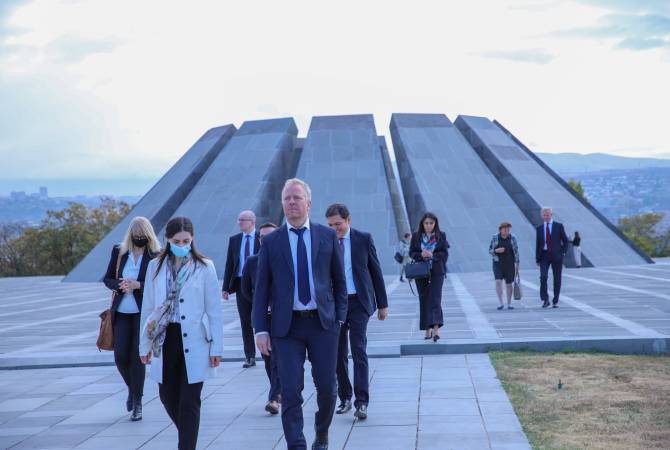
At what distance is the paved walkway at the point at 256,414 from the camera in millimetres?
6578

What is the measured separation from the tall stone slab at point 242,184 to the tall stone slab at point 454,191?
4782mm

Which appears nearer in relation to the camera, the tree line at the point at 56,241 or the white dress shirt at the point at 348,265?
the white dress shirt at the point at 348,265

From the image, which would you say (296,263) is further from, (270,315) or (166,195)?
(166,195)

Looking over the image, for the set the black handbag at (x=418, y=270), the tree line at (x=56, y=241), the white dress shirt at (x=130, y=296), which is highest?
the white dress shirt at (x=130, y=296)

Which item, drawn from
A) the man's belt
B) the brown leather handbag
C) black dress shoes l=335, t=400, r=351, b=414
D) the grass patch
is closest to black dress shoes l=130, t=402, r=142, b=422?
the brown leather handbag

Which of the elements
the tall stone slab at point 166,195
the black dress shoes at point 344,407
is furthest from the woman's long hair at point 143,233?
the tall stone slab at point 166,195

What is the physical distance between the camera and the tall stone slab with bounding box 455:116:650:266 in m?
30.2

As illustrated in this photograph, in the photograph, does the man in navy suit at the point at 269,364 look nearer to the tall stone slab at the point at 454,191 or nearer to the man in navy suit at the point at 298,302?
the man in navy suit at the point at 298,302

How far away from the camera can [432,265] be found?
11.2 metres

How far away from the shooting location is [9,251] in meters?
52.6

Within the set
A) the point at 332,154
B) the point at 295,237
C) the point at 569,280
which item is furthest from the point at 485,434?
the point at 332,154

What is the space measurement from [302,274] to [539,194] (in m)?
27.6

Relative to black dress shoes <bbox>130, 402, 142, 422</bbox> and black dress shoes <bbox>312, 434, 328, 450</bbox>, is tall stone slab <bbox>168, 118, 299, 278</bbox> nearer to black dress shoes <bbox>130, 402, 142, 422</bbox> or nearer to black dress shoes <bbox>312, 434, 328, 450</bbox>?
black dress shoes <bbox>130, 402, 142, 422</bbox>

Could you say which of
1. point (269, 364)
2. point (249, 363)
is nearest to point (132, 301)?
point (269, 364)
